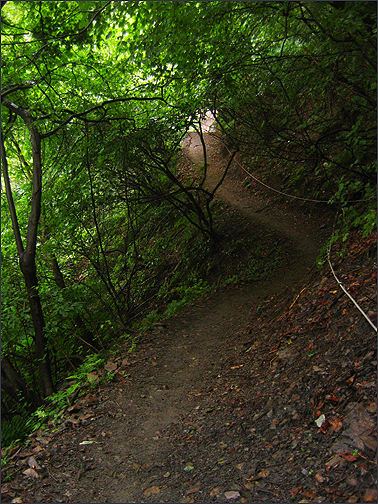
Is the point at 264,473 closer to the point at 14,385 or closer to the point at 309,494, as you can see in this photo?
the point at 309,494

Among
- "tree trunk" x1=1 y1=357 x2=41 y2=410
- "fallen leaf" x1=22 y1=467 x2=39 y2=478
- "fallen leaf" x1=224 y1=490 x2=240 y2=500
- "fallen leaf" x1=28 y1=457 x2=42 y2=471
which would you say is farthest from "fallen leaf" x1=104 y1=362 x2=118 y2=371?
"fallen leaf" x1=224 y1=490 x2=240 y2=500

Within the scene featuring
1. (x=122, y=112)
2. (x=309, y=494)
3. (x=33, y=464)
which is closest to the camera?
(x=309, y=494)

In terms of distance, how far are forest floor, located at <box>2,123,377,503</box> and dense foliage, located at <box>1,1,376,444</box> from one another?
1.25 m

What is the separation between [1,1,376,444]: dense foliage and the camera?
478 centimetres

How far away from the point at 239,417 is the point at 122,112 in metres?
5.21

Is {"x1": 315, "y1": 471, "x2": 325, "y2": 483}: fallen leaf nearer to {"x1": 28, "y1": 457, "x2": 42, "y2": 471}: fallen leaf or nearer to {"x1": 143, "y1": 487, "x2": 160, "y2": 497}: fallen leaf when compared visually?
{"x1": 143, "y1": 487, "x2": 160, "y2": 497}: fallen leaf

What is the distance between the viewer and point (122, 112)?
6.59m

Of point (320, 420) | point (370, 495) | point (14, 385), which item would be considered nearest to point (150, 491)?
point (320, 420)

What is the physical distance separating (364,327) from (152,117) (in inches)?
218

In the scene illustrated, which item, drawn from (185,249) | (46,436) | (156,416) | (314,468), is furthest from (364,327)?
(185,249)

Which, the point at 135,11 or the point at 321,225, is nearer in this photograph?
the point at 135,11

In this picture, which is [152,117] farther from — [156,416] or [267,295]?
[156,416]

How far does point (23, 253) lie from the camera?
550 cm

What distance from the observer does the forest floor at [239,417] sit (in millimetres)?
2881
